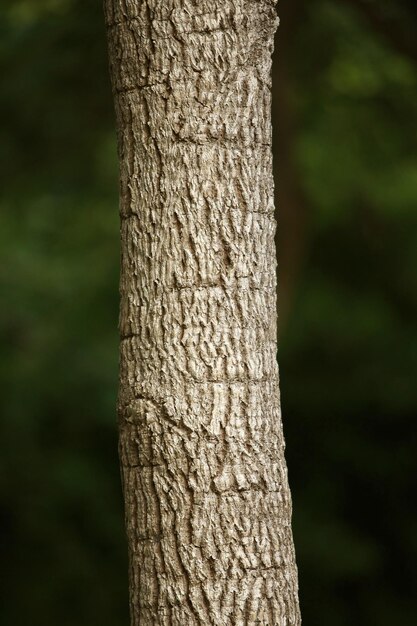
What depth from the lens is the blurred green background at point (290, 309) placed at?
6.91 meters

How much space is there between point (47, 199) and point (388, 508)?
18.3 feet

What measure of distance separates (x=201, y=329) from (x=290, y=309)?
6312 millimetres

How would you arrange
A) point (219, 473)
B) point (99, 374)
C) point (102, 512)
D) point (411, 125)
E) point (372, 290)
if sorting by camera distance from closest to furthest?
point (219, 473) < point (411, 125) < point (99, 374) < point (372, 290) < point (102, 512)

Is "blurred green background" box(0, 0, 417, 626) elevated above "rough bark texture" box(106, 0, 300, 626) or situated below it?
above

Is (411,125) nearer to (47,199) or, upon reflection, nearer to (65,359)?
(47,199)

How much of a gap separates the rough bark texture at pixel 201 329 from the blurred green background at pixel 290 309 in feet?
12.7

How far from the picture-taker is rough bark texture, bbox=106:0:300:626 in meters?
2.39

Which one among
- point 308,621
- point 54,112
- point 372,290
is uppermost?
point 54,112

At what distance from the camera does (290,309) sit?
866cm

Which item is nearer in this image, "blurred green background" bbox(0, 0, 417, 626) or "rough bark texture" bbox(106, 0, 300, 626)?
"rough bark texture" bbox(106, 0, 300, 626)

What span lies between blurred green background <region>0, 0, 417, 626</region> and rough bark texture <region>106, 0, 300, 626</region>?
12.7 feet

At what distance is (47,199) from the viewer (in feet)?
27.4

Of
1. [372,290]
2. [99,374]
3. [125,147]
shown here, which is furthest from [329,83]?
[125,147]

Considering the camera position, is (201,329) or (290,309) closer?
(201,329)
